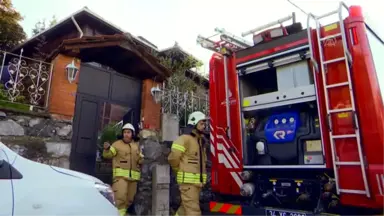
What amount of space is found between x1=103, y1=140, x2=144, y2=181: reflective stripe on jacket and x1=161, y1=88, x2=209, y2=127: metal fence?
1738 millimetres

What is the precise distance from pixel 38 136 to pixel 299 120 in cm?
376

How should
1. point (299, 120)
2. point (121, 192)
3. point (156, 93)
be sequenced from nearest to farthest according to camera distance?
1. point (299, 120)
2. point (121, 192)
3. point (156, 93)

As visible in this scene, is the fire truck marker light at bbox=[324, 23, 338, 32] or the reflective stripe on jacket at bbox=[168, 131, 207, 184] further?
the reflective stripe on jacket at bbox=[168, 131, 207, 184]

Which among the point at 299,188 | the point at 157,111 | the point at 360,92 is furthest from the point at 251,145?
the point at 157,111

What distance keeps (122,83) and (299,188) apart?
4.09 m

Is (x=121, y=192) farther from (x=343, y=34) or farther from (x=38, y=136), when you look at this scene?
(x=343, y=34)

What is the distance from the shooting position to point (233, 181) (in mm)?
3986

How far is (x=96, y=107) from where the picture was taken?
5500mm

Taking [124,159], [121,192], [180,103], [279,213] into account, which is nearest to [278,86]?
[279,213]

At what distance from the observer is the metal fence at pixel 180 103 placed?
6582 millimetres

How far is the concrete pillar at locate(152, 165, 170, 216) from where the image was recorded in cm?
542

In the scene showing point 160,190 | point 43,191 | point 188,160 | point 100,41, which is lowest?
point 160,190

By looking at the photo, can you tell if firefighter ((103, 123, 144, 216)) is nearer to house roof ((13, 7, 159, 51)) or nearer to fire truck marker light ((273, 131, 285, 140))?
fire truck marker light ((273, 131, 285, 140))

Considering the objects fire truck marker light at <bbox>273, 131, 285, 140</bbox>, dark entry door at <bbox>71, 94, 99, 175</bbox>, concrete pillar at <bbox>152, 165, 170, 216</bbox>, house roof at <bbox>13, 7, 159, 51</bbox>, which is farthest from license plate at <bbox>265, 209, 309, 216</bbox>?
house roof at <bbox>13, 7, 159, 51</bbox>
